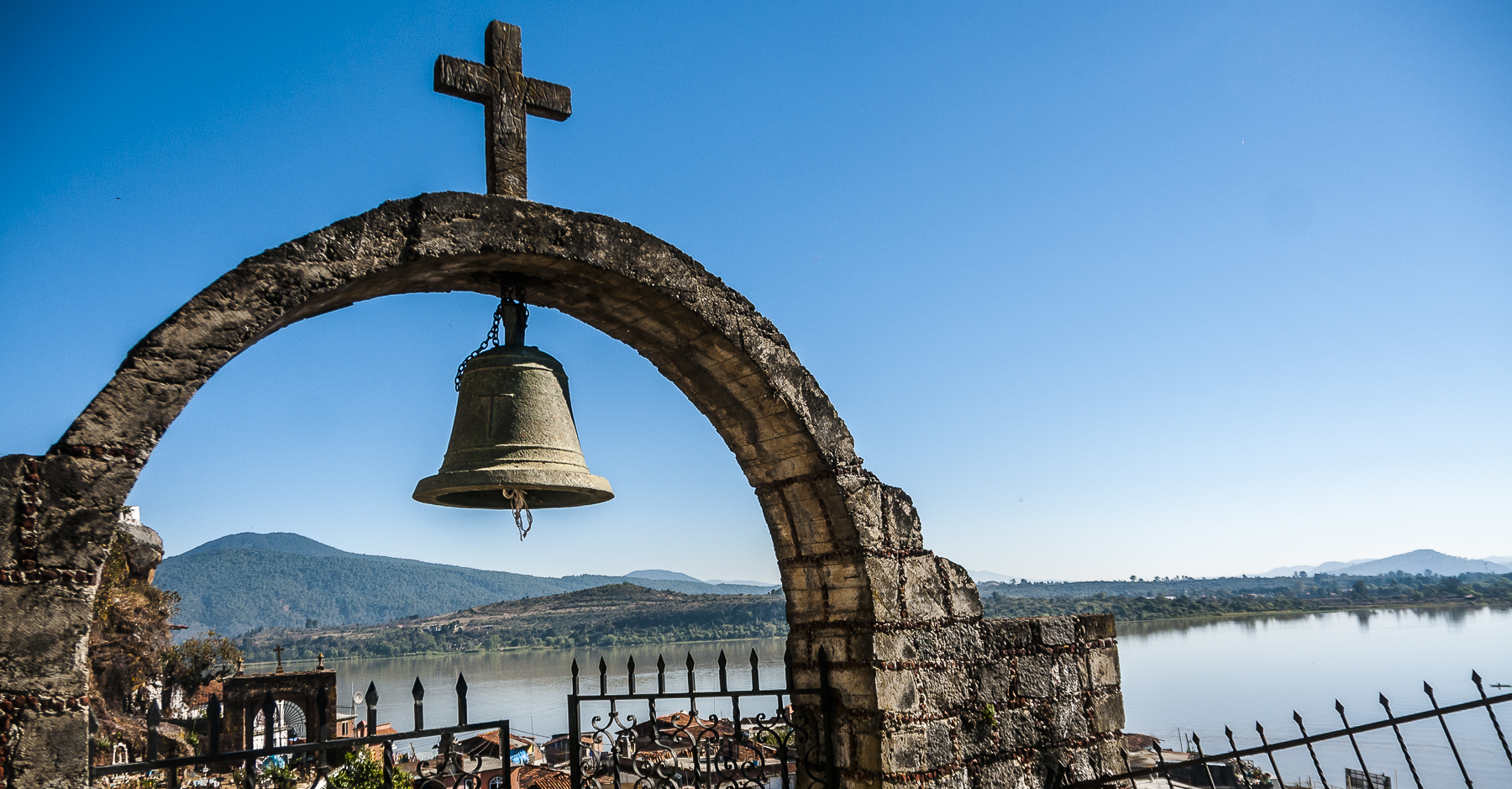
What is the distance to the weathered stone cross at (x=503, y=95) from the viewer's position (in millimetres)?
3236

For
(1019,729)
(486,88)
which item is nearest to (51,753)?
(486,88)

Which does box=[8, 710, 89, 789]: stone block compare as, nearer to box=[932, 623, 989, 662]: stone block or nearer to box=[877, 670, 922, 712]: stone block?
box=[877, 670, 922, 712]: stone block

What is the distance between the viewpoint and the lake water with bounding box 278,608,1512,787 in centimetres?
4734

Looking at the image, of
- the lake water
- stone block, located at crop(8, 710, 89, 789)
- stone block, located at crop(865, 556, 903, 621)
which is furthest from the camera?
the lake water

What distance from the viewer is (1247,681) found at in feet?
217

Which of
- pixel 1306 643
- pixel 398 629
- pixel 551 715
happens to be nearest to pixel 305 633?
pixel 398 629

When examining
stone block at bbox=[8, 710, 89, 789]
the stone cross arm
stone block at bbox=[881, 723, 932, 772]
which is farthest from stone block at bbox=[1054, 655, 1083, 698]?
stone block at bbox=[8, 710, 89, 789]

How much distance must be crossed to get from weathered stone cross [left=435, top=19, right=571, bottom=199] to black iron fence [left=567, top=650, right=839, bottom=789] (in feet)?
6.02

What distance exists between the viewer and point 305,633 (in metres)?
106

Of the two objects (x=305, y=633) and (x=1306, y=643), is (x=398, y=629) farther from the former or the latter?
(x=1306, y=643)

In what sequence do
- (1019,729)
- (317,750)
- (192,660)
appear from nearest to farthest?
1. (317,750)
2. (1019,729)
3. (192,660)

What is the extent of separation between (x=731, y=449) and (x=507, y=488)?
3.45ft

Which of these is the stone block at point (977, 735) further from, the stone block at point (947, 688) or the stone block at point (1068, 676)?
the stone block at point (1068, 676)

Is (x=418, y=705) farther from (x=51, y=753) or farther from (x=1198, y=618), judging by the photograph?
(x=1198, y=618)
